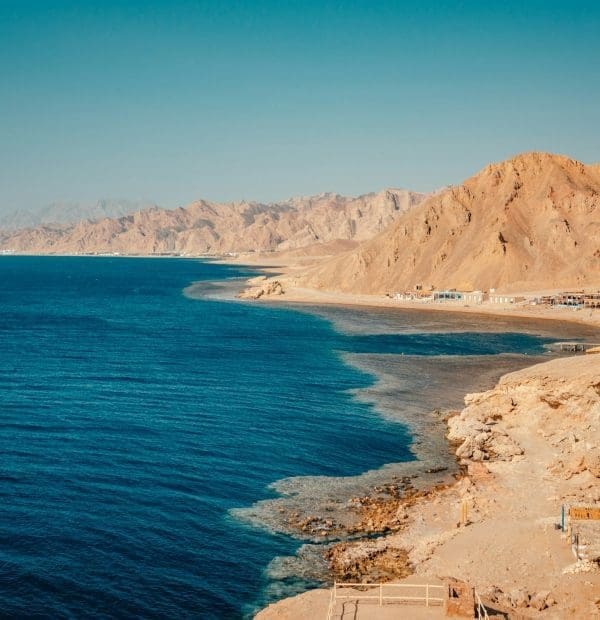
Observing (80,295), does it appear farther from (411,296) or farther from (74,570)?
(74,570)

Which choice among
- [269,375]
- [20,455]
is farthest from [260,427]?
[269,375]

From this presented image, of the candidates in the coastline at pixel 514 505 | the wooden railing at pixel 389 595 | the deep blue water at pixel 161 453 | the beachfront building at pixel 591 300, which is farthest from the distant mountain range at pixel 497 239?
the wooden railing at pixel 389 595

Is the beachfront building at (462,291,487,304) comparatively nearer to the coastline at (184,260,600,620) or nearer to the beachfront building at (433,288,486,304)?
the beachfront building at (433,288,486,304)

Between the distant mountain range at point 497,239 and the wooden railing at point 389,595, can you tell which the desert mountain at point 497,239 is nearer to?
the distant mountain range at point 497,239

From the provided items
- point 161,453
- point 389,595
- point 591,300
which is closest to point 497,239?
point 591,300

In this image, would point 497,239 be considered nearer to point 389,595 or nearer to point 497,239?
point 497,239
